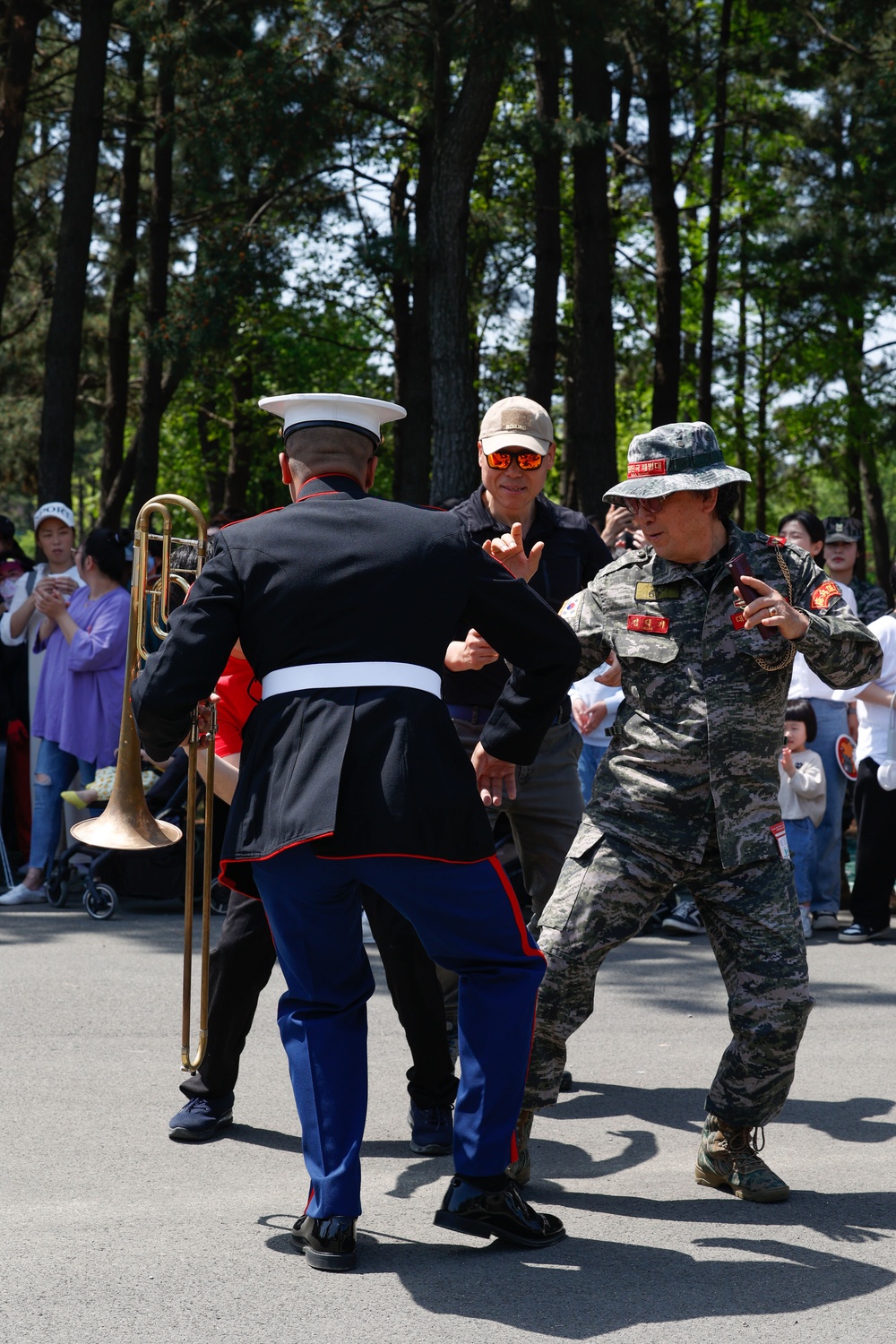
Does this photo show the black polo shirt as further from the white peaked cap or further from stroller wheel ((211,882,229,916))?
stroller wheel ((211,882,229,916))

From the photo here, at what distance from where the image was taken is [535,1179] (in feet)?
14.1

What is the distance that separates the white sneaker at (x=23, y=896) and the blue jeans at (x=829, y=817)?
4.41 m

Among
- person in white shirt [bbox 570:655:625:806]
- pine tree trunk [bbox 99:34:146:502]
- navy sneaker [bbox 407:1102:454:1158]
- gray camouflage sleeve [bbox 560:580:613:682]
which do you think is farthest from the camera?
pine tree trunk [bbox 99:34:146:502]

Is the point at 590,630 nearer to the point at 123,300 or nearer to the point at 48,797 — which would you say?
the point at 48,797

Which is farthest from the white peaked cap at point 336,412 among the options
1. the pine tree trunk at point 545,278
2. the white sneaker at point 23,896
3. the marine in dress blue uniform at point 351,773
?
the pine tree trunk at point 545,278

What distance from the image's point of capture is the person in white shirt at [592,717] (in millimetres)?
7680

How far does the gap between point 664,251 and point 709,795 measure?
1499 centimetres

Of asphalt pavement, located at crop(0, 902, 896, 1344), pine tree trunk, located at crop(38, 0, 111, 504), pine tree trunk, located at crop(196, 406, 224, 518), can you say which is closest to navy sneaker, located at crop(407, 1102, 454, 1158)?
asphalt pavement, located at crop(0, 902, 896, 1344)

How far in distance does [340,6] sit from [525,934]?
12.9 meters

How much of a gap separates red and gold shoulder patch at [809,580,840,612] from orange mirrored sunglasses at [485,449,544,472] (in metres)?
1.35

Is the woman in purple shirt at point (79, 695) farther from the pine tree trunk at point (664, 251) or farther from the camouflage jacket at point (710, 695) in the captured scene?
the pine tree trunk at point (664, 251)

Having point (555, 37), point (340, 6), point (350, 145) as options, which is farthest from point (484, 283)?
point (555, 37)

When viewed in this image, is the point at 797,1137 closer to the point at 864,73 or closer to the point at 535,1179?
the point at 535,1179

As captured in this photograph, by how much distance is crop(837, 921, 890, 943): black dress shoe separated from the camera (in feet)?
26.2
